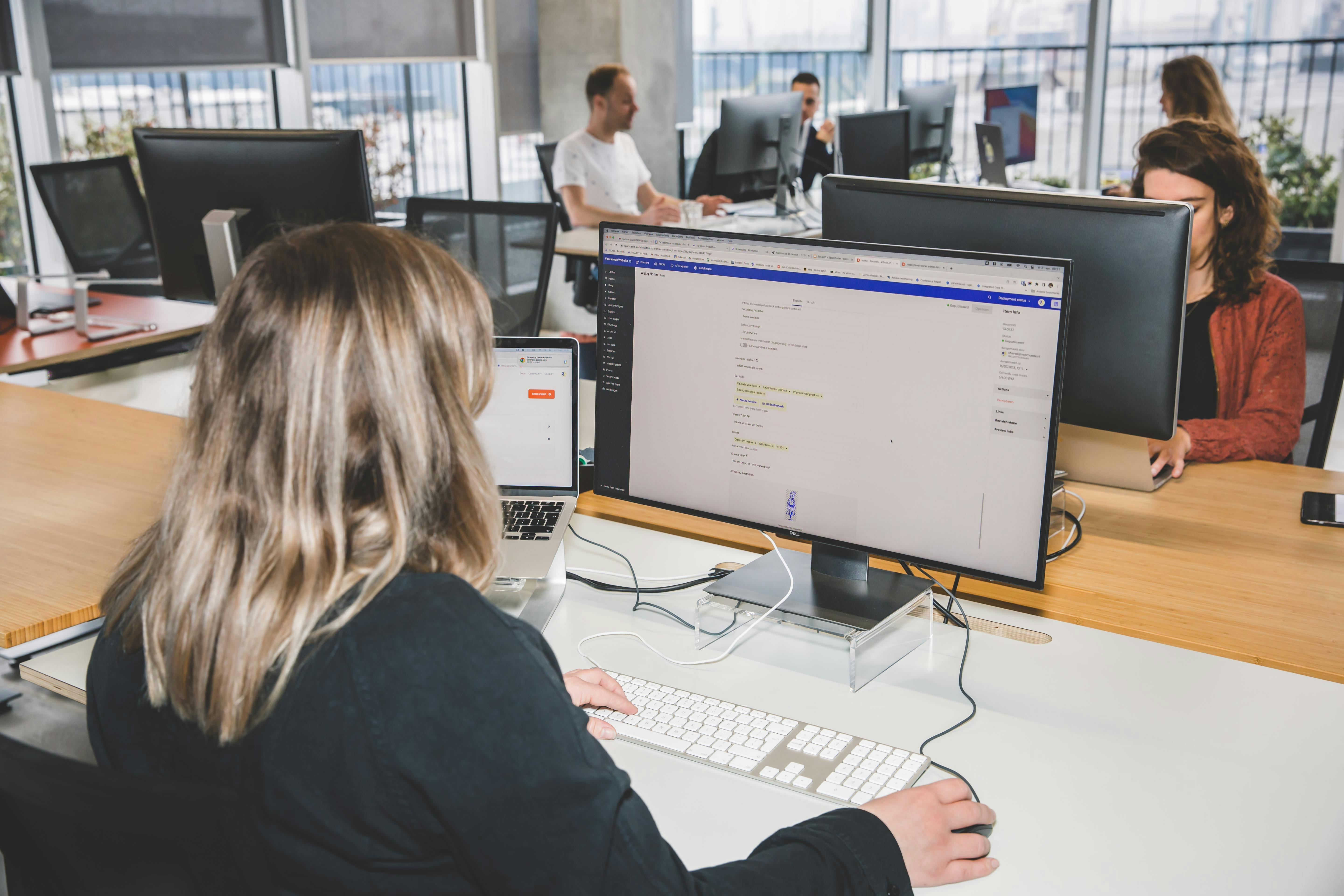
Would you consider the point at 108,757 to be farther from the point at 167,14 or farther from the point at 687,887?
the point at 167,14

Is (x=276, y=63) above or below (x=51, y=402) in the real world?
above

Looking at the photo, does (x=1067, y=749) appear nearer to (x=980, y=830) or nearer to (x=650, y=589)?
(x=980, y=830)

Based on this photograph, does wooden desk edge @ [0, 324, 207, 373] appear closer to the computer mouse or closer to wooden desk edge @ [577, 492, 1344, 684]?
wooden desk edge @ [577, 492, 1344, 684]

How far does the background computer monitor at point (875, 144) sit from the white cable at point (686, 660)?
320 centimetres

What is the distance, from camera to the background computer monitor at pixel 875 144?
14.2ft

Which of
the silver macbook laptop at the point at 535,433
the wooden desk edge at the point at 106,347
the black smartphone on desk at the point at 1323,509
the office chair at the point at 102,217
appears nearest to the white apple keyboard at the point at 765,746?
the silver macbook laptop at the point at 535,433

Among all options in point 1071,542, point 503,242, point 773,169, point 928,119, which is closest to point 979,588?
point 1071,542

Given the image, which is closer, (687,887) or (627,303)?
(687,887)

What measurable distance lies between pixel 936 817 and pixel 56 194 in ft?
12.9

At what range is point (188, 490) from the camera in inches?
28.6

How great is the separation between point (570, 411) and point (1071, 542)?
0.71m

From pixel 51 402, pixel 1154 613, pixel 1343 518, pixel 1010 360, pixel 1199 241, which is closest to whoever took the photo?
pixel 1010 360

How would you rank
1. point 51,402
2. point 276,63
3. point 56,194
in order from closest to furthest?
point 51,402 < point 56,194 < point 276,63

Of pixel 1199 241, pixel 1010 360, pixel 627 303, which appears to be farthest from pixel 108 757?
pixel 1199 241
